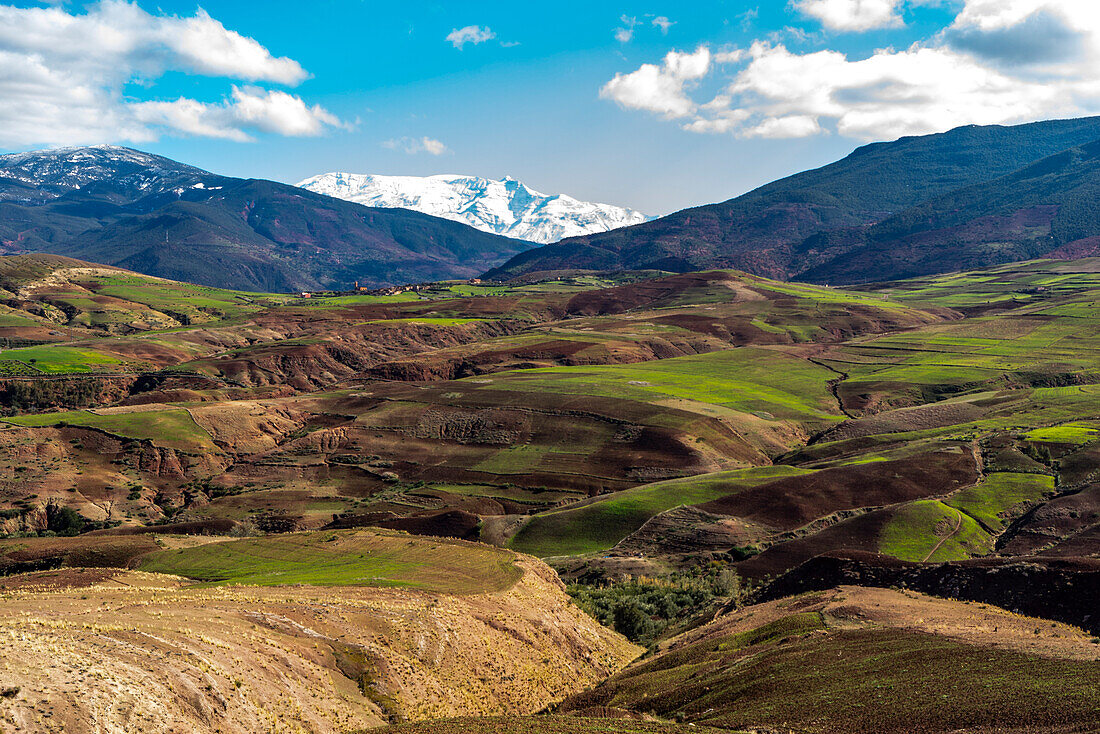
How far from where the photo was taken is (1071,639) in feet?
125

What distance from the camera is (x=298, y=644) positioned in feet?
122

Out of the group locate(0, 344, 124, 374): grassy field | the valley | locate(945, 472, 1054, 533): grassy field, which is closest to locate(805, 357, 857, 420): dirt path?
the valley

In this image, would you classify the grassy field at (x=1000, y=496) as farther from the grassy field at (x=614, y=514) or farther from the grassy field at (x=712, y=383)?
the grassy field at (x=712, y=383)

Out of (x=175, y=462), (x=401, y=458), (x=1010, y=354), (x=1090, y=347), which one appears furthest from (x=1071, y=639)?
(x=1090, y=347)

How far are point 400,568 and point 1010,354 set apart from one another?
15477 cm

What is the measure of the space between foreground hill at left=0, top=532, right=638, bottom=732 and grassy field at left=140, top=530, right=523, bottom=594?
29 centimetres

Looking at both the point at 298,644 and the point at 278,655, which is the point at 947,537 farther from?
the point at 278,655

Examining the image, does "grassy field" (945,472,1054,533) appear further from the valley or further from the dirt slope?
the dirt slope

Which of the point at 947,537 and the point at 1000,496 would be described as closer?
Result: the point at 947,537

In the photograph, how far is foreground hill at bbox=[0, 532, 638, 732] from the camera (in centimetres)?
2766

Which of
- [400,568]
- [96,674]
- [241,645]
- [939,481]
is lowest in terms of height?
[939,481]

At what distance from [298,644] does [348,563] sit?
975 inches

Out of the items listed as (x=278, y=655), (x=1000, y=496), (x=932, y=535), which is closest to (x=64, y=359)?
(x=278, y=655)

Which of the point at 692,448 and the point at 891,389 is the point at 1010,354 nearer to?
the point at 891,389
